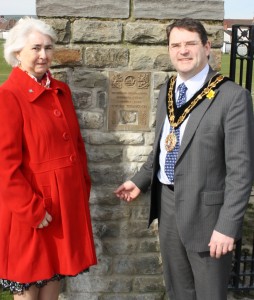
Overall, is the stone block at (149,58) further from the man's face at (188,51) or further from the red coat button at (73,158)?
the red coat button at (73,158)

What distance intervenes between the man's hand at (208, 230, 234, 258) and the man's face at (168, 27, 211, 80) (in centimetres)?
92

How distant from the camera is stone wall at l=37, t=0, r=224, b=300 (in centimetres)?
325

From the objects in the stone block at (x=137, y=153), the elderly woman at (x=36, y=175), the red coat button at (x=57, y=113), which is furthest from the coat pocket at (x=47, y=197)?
the stone block at (x=137, y=153)

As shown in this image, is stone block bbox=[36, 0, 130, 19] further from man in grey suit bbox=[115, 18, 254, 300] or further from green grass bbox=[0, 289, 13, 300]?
green grass bbox=[0, 289, 13, 300]

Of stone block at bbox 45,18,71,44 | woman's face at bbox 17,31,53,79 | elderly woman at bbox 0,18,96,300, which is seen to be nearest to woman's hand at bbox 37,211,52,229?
elderly woman at bbox 0,18,96,300

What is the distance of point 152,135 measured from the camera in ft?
11.3

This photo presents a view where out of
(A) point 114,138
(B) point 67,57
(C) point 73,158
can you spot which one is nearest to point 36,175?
(C) point 73,158

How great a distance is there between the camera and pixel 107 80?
10.9 feet

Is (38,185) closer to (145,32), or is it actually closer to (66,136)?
(66,136)

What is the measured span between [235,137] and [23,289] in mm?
1519

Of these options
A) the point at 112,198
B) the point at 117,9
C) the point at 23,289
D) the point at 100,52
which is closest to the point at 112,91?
the point at 100,52

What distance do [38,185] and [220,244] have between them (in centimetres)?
107

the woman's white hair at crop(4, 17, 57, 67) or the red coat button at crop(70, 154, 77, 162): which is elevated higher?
the woman's white hair at crop(4, 17, 57, 67)

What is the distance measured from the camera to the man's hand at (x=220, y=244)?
251 centimetres
